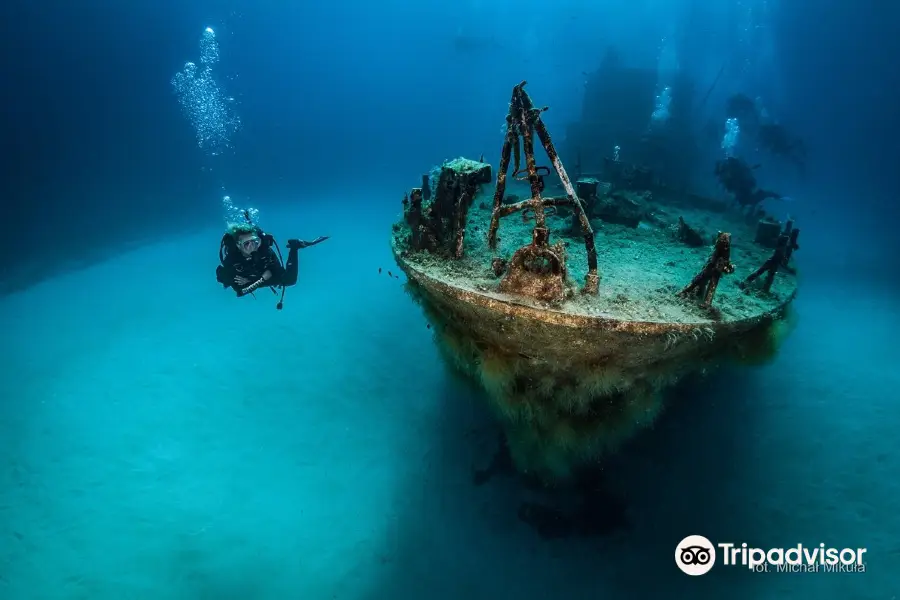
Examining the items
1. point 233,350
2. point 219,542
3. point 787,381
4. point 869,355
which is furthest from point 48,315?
point 869,355

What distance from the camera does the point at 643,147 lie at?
1611cm

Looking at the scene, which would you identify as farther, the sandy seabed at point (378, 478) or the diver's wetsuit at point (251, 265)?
the diver's wetsuit at point (251, 265)

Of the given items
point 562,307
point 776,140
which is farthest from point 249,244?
point 776,140

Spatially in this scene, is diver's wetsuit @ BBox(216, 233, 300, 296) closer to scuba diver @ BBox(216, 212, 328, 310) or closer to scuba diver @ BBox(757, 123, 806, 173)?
scuba diver @ BBox(216, 212, 328, 310)

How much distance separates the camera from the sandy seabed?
240 inches

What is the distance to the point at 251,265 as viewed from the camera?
8.79m

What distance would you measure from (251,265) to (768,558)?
33.8ft

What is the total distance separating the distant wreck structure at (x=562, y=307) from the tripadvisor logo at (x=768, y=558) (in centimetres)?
189

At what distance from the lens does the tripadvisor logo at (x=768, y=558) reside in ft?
18.7

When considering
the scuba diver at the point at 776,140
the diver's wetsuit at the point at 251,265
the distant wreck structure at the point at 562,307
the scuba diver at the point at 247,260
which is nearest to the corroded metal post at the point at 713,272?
the distant wreck structure at the point at 562,307

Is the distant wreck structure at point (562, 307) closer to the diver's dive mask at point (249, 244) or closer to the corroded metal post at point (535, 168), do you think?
the corroded metal post at point (535, 168)

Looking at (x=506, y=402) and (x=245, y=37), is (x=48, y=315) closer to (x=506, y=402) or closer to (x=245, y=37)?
(x=506, y=402)

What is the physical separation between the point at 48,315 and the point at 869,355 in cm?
2574

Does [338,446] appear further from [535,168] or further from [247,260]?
[535,168]
